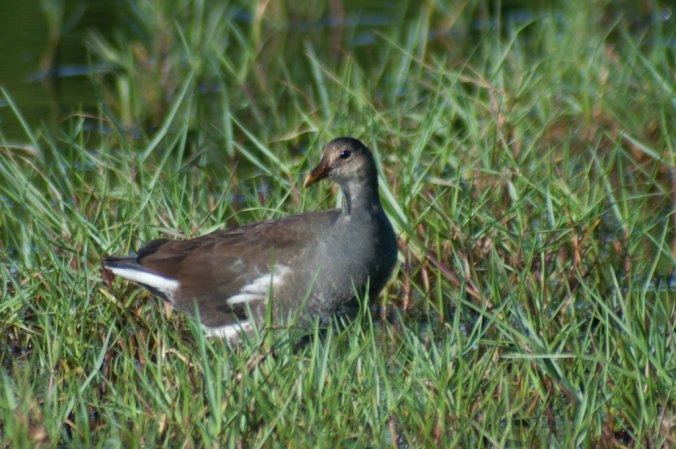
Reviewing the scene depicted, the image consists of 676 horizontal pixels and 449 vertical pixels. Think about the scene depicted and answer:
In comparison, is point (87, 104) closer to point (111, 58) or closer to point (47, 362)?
point (111, 58)

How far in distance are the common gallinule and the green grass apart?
14 centimetres

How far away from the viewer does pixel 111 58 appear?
845 centimetres

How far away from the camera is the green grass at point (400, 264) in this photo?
3949mm

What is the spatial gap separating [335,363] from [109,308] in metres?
1.30

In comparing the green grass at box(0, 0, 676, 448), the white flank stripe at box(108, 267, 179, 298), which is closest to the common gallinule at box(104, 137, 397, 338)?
the white flank stripe at box(108, 267, 179, 298)

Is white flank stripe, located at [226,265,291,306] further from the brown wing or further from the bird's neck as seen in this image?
the bird's neck

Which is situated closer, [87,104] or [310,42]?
[87,104]

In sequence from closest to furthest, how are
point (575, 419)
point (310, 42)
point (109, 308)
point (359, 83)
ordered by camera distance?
1. point (575, 419)
2. point (109, 308)
3. point (359, 83)
4. point (310, 42)

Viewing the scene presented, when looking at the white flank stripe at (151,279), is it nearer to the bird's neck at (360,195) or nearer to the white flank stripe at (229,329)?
the white flank stripe at (229,329)

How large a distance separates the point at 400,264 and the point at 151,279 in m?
1.22

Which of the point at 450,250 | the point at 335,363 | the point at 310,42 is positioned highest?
the point at 335,363

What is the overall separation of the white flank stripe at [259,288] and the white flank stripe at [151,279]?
0.26 metres

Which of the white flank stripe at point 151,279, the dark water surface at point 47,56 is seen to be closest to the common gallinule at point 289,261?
the white flank stripe at point 151,279

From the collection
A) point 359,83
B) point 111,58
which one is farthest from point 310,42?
point 359,83
